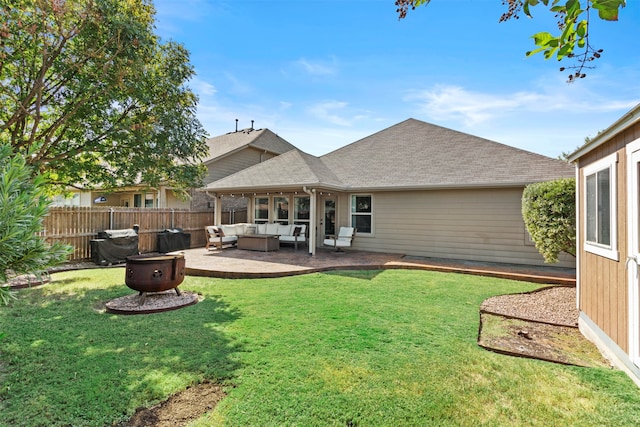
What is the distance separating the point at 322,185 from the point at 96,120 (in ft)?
20.8

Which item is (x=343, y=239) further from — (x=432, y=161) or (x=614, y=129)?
(x=614, y=129)

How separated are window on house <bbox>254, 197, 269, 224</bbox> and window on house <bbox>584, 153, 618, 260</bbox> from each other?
37.9 ft

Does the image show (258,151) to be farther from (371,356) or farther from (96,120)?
(371,356)

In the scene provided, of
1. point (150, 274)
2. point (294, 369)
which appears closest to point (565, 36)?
point (294, 369)

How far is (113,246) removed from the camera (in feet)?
32.1

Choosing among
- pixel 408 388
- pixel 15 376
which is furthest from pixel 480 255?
pixel 15 376

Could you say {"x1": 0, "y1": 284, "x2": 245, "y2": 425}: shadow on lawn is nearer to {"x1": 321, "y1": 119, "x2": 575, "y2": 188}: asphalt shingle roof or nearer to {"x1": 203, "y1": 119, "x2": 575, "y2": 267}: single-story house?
{"x1": 203, "y1": 119, "x2": 575, "y2": 267}: single-story house

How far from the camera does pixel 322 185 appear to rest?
10.4 meters

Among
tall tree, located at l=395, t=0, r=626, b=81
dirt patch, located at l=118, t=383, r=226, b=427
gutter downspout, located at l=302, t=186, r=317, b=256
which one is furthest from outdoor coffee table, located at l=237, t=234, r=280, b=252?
tall tree, located at l=395, t=0, r=626, b=81

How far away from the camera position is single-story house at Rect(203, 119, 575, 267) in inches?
388

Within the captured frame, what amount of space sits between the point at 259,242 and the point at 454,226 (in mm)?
7095

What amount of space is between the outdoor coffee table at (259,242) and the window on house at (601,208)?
31.1ft

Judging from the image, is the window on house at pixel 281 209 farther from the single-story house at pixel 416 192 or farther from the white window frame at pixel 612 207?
the white window frame at pixel 612 207

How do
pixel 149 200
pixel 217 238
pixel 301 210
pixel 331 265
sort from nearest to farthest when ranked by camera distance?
pixel 331 265 < pixel 217 238 < pixel 301 210 < pixel 149 200
